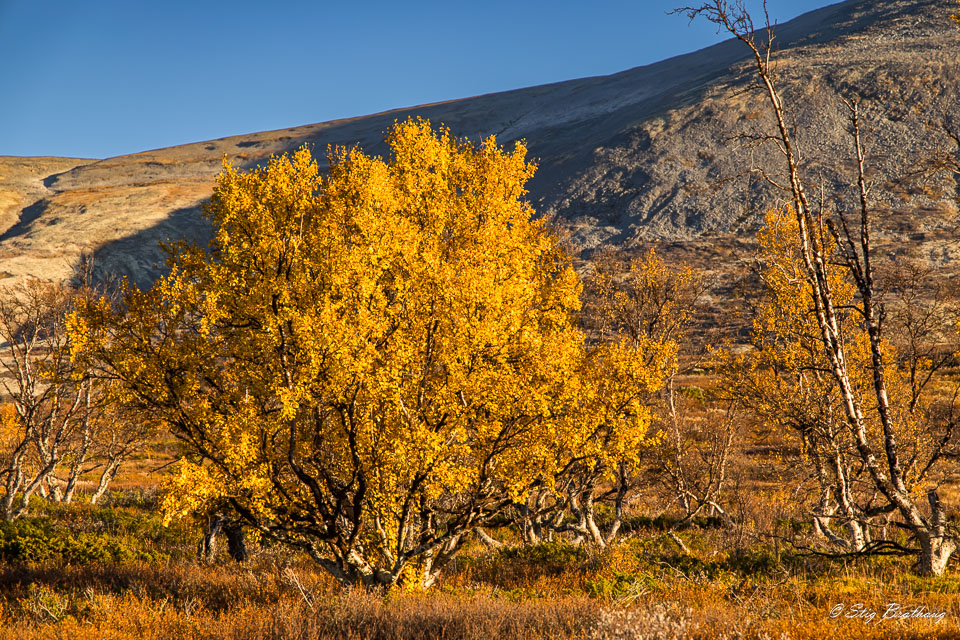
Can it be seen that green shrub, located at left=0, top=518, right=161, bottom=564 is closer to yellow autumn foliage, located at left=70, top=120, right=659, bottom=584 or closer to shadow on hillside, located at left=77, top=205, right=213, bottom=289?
yellow autumn foliage, located at left=70, top=120, right=659, bottom=584

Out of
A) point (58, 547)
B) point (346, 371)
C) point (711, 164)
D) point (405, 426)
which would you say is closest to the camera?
point (346, 371)

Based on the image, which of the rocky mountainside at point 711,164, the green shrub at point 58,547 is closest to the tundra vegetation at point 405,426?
the green shrub at point 58,547

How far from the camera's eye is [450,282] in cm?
1045

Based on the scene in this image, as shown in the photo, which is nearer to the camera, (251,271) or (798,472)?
(251,271)

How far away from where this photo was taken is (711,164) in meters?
102

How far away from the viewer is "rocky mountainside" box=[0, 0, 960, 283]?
87.8 meters

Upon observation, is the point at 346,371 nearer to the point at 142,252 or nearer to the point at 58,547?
the point at 58,547

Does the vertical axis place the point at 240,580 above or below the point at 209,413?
below

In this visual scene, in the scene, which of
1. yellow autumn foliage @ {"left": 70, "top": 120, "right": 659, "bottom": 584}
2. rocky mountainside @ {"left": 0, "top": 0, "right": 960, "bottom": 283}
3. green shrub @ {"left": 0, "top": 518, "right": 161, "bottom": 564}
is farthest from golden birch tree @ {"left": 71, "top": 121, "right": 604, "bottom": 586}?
rocky mountainside @ {"left": 0, "top": 0, "right": 960, "bottom": 283}

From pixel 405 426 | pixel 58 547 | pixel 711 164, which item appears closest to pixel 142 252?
pixel 711 164

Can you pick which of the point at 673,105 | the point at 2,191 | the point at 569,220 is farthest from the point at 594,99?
the point at 2,191

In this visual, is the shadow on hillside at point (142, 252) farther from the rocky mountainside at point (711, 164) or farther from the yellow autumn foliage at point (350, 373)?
the yellow autumn foliage at point (350, 373)

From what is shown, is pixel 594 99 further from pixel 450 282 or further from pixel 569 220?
pixel 450 282

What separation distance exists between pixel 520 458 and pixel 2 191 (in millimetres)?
209325
